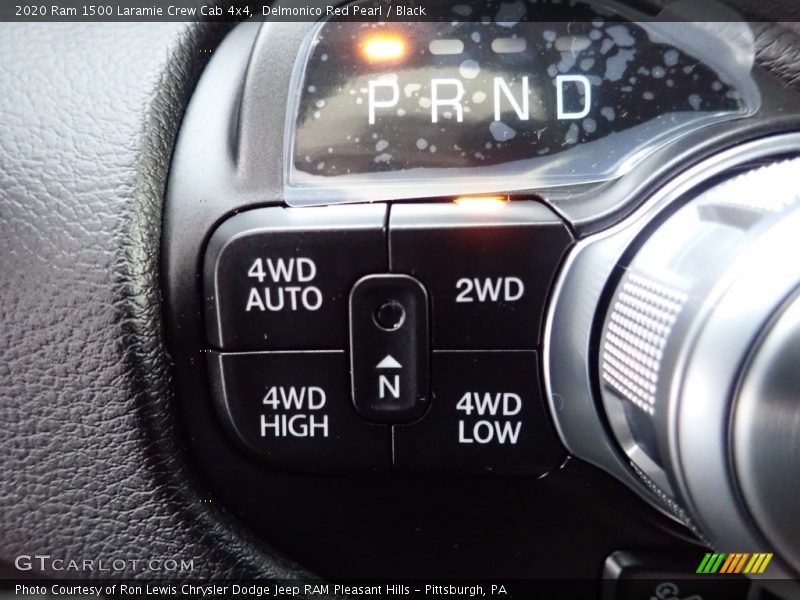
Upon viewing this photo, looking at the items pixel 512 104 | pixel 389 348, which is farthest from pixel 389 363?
pixel 512 104

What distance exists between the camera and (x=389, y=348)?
0.50 meters

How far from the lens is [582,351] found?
468 millimetres

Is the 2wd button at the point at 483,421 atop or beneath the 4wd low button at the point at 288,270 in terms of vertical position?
beneath

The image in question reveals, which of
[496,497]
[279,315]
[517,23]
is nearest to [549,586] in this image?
[496,497]

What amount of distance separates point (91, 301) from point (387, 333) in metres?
0.17

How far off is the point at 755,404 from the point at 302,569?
312 mm

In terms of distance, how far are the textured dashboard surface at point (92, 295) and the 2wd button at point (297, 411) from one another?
4 centimetres

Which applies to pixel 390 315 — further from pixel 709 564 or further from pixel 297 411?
pixel 709 564

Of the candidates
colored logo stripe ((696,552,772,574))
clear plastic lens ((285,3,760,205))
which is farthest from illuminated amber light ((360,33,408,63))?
colored logo stripe ((696,552,772,574))

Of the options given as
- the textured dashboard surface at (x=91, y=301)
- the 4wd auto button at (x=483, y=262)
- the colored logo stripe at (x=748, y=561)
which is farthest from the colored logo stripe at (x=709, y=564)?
the textured dashboard surface at (x=91, y=301)

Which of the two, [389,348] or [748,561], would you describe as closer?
[748,561]

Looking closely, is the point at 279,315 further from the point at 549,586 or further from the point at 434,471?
the point at 549,586

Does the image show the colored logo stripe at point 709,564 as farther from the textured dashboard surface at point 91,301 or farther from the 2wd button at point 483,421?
the textured dashboard surface at point 91,301

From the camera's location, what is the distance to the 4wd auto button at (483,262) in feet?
1.59
